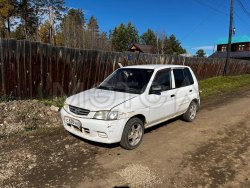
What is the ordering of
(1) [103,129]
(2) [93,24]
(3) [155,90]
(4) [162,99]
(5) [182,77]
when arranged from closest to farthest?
(1) [103,129]
(3) [155,90]
(4) [162,99]
(5) [182,77]
(2) [93,24]

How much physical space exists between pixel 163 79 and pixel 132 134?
1772 millimetres

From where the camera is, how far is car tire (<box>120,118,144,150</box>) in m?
4.97

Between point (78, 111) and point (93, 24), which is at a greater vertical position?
point (93, 24)

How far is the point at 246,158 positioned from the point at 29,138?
4735 mm

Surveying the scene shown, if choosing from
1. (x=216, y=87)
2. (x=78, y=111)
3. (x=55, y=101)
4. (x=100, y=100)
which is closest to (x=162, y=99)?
(x=100, y=100)

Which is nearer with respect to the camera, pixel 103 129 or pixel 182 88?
pixel 103 129

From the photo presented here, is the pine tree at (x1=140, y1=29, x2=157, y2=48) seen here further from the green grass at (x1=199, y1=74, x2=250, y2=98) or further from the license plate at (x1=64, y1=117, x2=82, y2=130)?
the license plate at (x1=64, y1=117, x2=82, y2=130)

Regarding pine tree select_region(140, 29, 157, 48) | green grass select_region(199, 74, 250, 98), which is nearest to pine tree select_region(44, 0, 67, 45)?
green grass select_region(199, 74, 250, 98)

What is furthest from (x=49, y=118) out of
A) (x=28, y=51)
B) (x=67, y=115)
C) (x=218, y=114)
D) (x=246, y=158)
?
(x=218, y=114)

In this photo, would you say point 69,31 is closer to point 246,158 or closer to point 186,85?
point 186,85

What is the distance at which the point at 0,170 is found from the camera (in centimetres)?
423

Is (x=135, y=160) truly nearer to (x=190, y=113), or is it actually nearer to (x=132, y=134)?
(x=132, y=134)

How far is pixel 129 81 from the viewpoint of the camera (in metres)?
6.08

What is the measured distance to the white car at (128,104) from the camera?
188 inches
